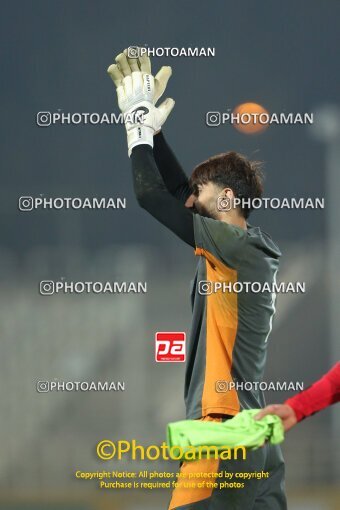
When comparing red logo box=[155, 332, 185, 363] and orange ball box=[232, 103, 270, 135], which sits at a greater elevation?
orange ball box=[232, 103, 270, 135]

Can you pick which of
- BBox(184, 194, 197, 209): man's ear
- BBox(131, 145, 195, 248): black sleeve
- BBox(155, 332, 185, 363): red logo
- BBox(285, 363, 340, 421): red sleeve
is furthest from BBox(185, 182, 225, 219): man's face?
BBox(285, 363, 340, 421): red sleeve

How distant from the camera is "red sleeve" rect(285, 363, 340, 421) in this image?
229cm

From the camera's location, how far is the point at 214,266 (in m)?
2.95

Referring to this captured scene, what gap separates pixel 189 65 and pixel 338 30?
454mm

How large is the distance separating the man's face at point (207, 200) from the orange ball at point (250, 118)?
0.79 ft

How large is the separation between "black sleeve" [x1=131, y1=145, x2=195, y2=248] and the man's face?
153 millimetres

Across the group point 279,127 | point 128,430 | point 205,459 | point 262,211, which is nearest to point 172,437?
point 205,459

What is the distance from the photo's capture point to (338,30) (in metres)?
3.19

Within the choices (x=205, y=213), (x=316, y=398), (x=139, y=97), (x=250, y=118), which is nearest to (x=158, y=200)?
(x=205, y=213)

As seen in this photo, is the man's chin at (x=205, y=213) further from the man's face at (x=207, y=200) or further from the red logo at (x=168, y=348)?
the red logo at (x=168, y=348)

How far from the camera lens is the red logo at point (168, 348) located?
312 cm

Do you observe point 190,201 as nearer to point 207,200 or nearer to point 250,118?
point 207,200

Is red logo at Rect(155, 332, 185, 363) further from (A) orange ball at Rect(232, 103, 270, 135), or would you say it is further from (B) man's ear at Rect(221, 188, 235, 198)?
(A) orange ball at Rect(232, 103, 270, 135)

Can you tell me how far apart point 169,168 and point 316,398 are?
1040mm
